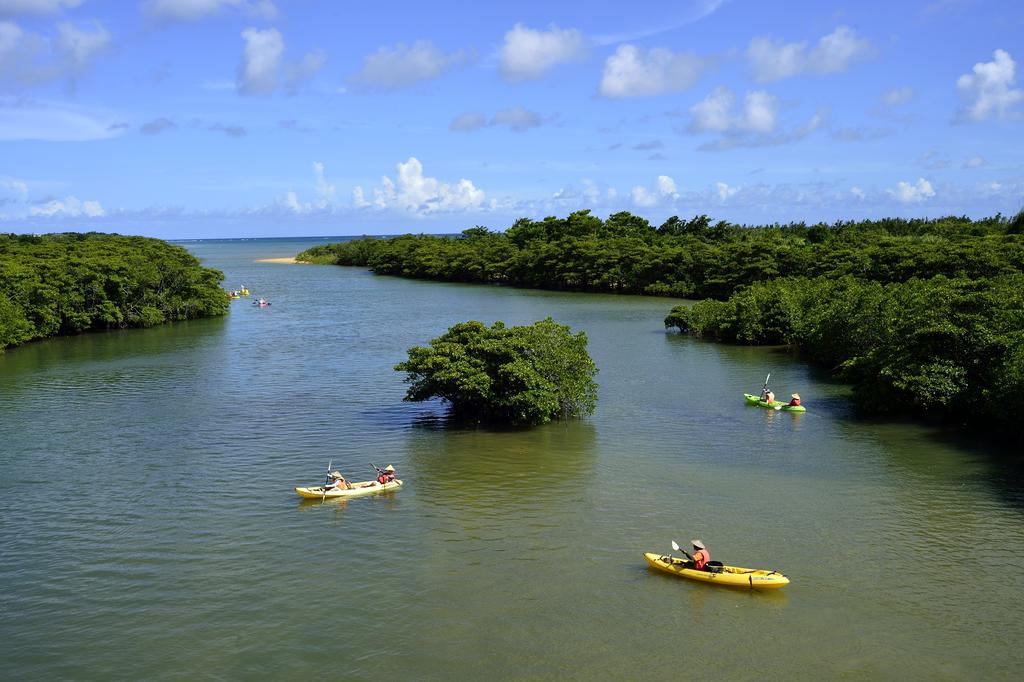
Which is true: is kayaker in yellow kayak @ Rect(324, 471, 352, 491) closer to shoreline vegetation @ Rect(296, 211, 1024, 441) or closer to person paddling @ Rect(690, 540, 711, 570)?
person paddling @ Rect(690, 540, 711, 570)

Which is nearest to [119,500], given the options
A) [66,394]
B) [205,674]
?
[205,674]

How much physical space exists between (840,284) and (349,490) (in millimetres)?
40014

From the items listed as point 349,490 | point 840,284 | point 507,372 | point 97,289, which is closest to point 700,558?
point 349,490

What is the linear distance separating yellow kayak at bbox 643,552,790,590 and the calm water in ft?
0.86

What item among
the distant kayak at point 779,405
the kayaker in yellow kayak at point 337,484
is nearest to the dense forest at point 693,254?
the distant kayak at point 779,405

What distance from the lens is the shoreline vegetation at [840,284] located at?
3222 cm

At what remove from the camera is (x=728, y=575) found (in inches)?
765

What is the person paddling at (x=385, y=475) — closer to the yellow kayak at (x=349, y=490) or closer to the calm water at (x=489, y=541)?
the yellow kayak at (x=349, y=490)

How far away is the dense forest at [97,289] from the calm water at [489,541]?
18.2 m

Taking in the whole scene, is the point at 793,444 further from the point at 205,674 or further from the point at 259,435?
the point at 205,674

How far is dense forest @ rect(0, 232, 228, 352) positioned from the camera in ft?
183

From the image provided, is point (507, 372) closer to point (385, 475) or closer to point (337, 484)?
point (385, 475)

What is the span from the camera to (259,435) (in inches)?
1278

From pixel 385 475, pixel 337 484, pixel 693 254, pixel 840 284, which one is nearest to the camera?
pixel 337 484
